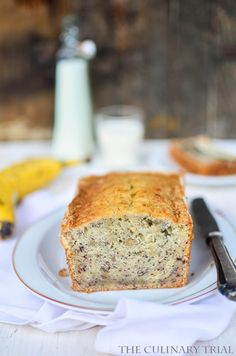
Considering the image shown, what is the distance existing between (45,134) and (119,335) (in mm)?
1353

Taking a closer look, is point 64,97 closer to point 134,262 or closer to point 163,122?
point 163,122

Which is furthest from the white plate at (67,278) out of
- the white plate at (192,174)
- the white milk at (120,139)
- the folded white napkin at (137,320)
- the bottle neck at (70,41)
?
the bottle neck at (70,41)

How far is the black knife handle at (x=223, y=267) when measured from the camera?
0.91m

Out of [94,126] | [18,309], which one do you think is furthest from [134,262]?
[94,126]

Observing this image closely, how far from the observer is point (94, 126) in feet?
6.59

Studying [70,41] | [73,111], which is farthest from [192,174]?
[70,41]

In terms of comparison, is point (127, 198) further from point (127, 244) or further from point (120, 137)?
point (120, 137)

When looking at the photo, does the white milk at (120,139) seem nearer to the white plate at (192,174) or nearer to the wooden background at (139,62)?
the white plate at (192,174)

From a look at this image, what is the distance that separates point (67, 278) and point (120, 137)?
32.4 inches

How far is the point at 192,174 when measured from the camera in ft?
5.40

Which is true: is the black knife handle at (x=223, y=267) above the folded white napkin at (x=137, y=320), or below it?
above

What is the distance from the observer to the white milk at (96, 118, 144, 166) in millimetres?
1812

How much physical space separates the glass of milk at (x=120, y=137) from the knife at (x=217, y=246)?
0.57m

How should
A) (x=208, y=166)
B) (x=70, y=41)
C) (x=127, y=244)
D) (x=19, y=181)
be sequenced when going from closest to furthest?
(x=127, y=244), (x=19, y=181), (x=208, y=166), (x=70, y=41)
